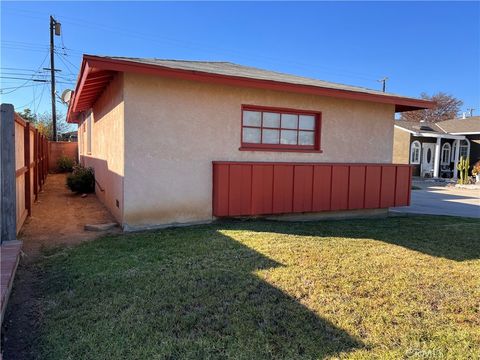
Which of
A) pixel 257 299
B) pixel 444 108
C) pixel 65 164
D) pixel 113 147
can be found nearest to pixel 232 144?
pixel 113 147

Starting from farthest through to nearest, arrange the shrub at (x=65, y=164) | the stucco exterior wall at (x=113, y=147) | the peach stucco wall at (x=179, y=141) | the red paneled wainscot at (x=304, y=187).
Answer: the shrub at (x=65, y=164), the red paneled wainscot at (x=304, y=187), the stucco exterior wall at (x=113, y=147), the peach stucco wall at (x=179, y=141)

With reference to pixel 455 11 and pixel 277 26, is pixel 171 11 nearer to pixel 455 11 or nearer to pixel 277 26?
pixel 277 26

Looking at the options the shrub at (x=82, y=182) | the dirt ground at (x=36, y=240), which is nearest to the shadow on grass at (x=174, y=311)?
the dirt ground at (x=36, y=240)

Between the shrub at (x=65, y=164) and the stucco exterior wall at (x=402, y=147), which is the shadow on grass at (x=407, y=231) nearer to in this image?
the shrub at (x=65, y=164)

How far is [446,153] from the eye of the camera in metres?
25.9

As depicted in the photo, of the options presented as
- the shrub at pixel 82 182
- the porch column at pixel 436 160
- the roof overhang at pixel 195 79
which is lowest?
the shrub at pixel 82 182

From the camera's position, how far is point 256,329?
→ 2.80 meters

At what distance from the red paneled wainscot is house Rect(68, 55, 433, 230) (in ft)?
0.07

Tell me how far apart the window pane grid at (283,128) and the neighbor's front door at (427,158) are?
65.8 ft

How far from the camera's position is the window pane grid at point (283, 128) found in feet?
23.6

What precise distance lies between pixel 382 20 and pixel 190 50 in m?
19.4

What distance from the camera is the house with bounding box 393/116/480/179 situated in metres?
23.5

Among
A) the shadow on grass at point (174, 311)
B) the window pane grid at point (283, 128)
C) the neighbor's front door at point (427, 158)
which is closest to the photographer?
the shadow on grass at point (174, 311)

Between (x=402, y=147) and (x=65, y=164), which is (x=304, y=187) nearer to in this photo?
(x=65, y=164)
